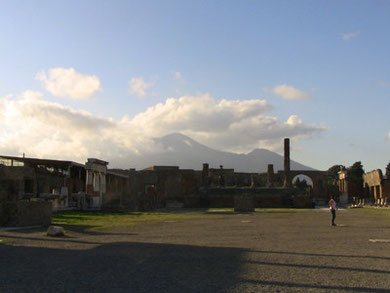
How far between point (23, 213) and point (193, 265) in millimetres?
10655

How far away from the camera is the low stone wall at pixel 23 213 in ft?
52.7

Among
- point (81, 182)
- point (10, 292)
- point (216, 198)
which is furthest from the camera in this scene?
point (216, 198)

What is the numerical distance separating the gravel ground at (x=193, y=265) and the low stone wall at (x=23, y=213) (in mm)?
4010

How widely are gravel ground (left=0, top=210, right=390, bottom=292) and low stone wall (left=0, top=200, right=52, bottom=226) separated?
158 inches

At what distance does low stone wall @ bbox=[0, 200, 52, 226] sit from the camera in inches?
632

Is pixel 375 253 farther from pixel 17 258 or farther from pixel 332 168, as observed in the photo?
pixel 332 168

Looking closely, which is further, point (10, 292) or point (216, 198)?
point (216, 198)

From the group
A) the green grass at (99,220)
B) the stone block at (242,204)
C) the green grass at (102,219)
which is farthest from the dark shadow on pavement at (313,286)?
the stone block at (242,204)

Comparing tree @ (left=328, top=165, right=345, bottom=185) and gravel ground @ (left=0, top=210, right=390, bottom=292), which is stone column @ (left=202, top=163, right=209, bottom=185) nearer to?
tree @ (left=328, top=165, right=345, bottom=185)

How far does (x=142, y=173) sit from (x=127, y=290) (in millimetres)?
48790

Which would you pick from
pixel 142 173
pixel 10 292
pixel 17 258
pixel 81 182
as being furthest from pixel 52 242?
pixel 142 173

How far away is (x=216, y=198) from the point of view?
164ft

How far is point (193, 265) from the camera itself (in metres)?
7.84

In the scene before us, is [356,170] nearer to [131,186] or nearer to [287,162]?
[287,162]
